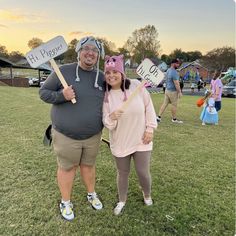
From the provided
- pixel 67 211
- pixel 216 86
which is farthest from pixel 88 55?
pixel 216 86

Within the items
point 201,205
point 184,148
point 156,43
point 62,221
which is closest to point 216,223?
point 201,205

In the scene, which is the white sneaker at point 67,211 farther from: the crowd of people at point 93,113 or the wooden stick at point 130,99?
the wooden stick at point 130,99

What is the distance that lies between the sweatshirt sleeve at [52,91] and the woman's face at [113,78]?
0.43 metres

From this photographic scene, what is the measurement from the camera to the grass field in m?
2.64

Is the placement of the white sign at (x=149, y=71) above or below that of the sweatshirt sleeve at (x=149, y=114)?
above

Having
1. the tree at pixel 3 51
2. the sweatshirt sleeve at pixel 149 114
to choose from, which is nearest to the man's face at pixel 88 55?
the sweatshirt sleeve at pixel 149 114

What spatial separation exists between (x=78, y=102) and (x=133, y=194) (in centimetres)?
143

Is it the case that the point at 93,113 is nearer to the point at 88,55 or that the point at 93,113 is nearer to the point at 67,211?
the point at 88,55

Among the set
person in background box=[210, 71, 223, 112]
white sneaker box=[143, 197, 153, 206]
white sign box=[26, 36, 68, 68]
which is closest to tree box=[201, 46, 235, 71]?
person in background box=[210, 71, 223, 112]

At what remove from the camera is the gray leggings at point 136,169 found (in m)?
2.70

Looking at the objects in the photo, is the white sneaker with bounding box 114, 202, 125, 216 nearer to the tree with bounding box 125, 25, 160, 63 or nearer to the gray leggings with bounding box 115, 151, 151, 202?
the gray leggings with bounding box 115, 151, 151, 202

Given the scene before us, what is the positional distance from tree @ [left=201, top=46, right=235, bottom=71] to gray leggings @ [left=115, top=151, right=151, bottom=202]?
1967 inches

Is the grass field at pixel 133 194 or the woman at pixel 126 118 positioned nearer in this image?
the woman at pixel 126 118

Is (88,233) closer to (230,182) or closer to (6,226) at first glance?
(6,226)
